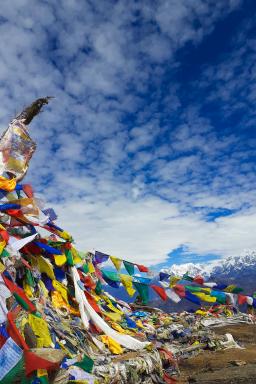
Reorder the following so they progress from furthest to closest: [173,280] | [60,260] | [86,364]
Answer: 1. [173,280]
2. [60,260]
3. [86,364]

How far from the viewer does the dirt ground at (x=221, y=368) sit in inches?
355

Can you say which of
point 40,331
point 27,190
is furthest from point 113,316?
point 40,331

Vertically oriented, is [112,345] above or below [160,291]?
below

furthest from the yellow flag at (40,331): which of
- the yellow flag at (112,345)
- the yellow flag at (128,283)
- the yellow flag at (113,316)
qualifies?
the yellow flag at (128,283)

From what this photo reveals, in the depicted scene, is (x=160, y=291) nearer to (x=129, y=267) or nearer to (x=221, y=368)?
(x=129, y=267)

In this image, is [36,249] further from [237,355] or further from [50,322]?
[237,355]

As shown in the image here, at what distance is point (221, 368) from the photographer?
10.9 metres

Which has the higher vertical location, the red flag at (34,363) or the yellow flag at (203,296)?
the yellow flag at (203,296)

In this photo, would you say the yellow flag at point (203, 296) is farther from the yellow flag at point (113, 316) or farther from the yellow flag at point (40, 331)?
the yellow flag at point (40, 331)

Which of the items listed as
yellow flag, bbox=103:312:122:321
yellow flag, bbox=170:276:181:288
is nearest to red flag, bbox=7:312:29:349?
yellow flag, bbox=103:312:122:321

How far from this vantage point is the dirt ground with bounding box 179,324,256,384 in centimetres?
901

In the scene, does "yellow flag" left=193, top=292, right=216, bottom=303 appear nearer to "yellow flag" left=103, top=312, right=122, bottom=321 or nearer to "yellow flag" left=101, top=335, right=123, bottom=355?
"yellow flag" left=103, top=312, right=122, bottom=321

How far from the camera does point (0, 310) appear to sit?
6.91m

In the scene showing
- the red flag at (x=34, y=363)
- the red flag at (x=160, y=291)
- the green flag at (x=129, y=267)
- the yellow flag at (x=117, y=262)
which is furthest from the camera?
the green flag at (x=129, y=267)
